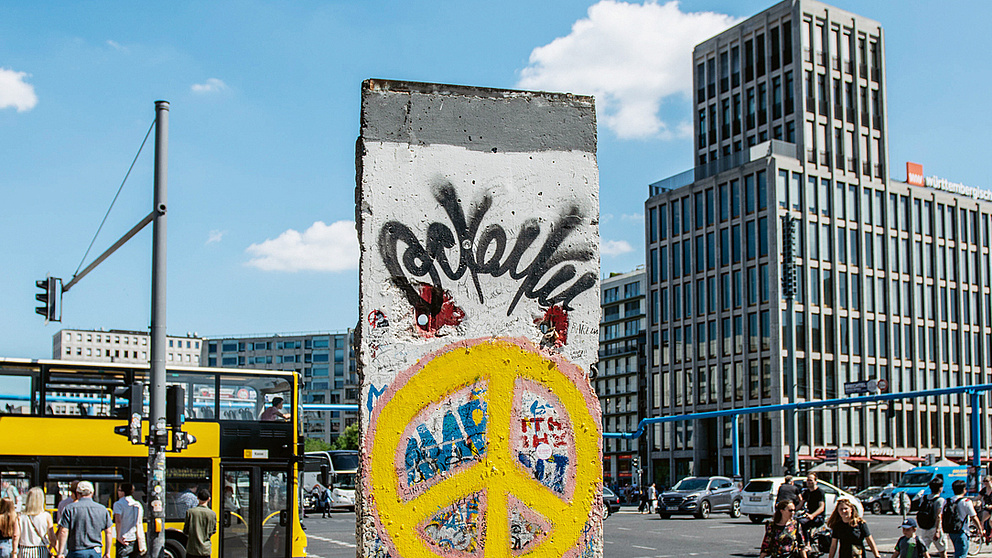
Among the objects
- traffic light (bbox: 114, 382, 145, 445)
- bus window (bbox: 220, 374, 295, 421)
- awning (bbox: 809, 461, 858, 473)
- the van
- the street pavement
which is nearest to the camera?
traffic light (bbox: 114, 382, 145, 445)

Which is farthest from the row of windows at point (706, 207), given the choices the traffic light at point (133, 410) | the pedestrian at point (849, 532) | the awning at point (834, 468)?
the pedestrian at point (849, 532)

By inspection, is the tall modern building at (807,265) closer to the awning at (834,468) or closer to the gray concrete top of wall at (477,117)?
the awning at (834,468)

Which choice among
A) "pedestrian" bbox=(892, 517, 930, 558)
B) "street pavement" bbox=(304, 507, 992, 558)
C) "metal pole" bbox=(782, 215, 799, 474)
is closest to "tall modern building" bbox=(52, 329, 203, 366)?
"metal pole" bbox=(782, 215, 799, 474)

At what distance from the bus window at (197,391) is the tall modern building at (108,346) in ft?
462

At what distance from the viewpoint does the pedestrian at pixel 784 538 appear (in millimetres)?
10445

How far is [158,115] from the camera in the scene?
45.8 ft

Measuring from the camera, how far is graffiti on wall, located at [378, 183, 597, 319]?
3562 mm

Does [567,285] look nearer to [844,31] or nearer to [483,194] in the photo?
[483,194]

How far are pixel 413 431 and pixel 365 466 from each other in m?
0.20

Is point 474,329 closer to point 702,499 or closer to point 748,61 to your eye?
point 702,499

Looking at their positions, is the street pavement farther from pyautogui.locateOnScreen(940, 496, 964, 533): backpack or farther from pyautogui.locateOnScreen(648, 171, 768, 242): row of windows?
pyautogui.locateOnScreen(648, 171, 768, 242): row of windows

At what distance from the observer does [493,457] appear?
11.5 feet

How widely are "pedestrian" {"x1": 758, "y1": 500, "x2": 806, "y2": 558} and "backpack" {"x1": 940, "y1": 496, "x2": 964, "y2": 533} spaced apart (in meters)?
6.23

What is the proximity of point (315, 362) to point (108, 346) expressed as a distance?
130 ft
